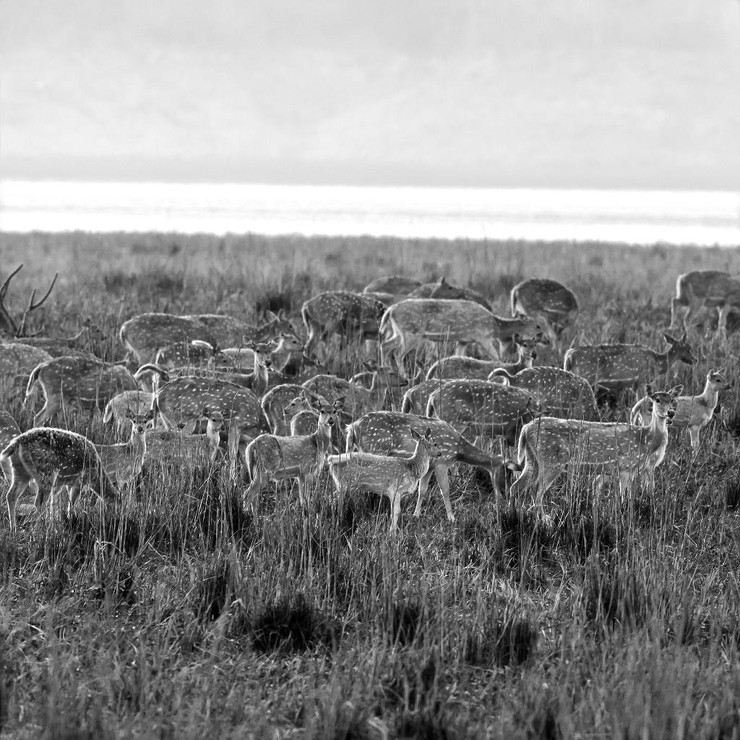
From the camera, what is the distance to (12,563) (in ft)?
15.9

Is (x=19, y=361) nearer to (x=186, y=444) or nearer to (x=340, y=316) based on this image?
(x=186, y=444)

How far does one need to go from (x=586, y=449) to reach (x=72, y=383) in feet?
12.9

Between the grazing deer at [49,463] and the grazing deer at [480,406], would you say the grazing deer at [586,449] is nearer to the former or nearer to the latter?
the grazing deer at [480,406]

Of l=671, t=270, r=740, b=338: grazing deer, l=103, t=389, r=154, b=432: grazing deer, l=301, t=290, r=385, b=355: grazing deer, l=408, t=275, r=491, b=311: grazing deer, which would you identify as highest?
l=671, t=270, r=740, b=338: grazing deer

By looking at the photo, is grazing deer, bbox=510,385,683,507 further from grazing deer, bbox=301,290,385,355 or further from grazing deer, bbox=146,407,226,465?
grazing deer, bbox=301,290,385,355

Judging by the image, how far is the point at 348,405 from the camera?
7.89 metres

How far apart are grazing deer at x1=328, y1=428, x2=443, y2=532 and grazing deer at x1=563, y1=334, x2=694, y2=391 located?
10.2 feet

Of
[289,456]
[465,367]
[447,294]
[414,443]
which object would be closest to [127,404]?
[289,456]

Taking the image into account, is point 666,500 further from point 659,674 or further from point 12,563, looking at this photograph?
point 12,563

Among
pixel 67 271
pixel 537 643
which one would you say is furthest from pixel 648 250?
pixel 537 643

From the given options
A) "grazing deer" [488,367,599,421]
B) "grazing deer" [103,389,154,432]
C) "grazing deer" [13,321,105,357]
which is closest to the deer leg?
"grazing deer" [488,367,599,421]

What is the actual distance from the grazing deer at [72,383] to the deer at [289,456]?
78.5 inches

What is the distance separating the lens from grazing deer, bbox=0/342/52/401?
8.71m

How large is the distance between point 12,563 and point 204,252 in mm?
20949
